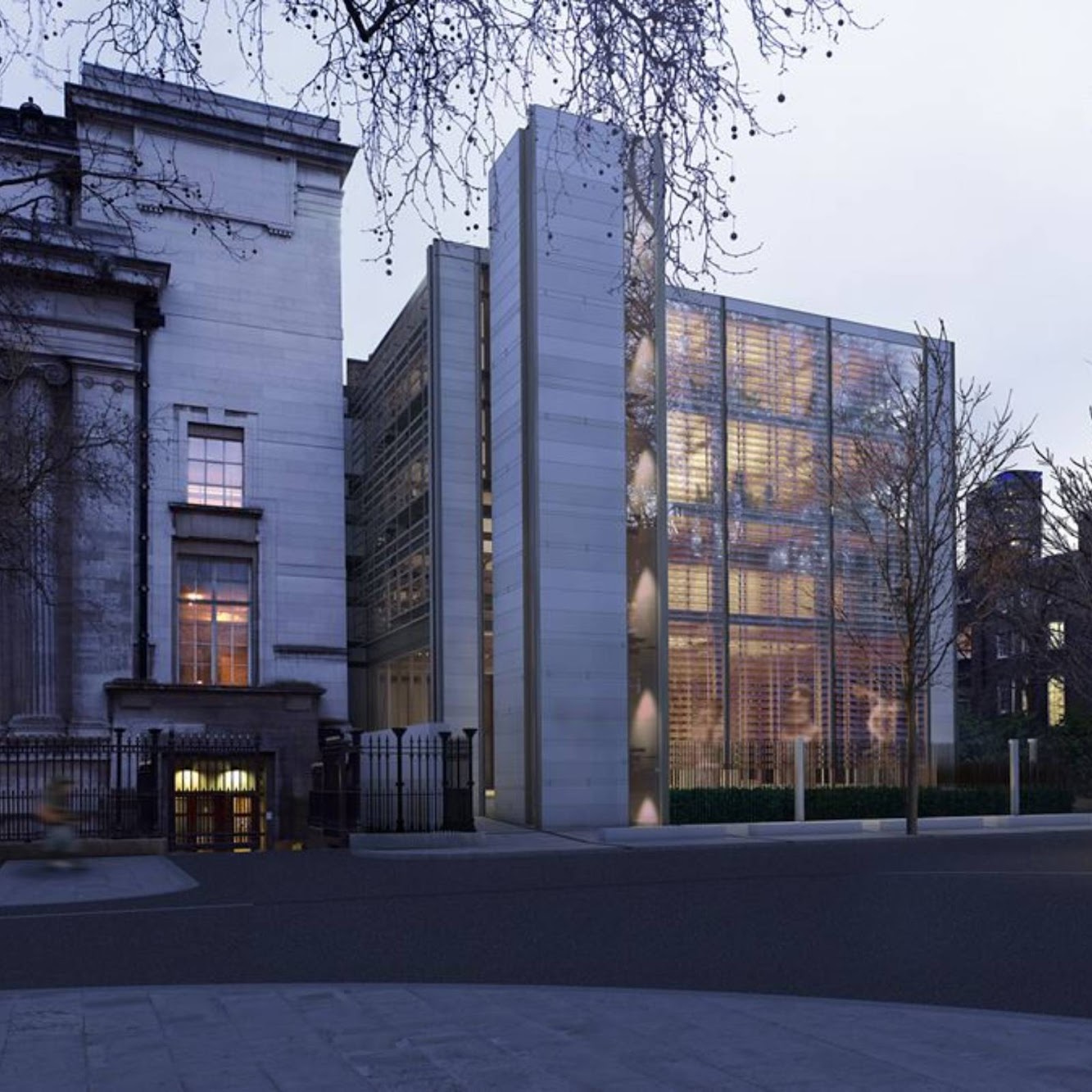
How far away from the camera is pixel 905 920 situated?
44.1 feet

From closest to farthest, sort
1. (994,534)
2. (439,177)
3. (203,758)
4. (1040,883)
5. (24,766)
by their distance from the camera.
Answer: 1. (439,177)
2. (1040,883)
3. (24,766)
4. (203,758)
5. (994,534)

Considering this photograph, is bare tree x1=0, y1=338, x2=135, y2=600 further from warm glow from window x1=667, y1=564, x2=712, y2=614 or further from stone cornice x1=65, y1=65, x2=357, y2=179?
warm glow from window x1=667, y1=564, x2=712, y2=614

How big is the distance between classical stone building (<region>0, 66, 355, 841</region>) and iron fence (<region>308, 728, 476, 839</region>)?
13.2 feet

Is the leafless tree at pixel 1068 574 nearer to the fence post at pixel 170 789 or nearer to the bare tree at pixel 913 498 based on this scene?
the bare tree at pixel 913 498

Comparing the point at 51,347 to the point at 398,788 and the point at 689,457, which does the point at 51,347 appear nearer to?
the point at 398,788

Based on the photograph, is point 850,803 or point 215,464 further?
point 850,803

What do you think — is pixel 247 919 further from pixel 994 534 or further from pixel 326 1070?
pixel 994 534

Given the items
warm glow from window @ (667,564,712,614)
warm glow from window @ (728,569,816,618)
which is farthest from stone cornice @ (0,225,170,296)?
warm glow from window @ (728,569,816,618)

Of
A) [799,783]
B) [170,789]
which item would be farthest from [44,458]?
[799,783]

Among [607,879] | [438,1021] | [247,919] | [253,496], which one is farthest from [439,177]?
[253,496]

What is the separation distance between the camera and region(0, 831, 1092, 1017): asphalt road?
9.97 m

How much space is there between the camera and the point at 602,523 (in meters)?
31.4

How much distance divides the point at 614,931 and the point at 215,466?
23.7 metres

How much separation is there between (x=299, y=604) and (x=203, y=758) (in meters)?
4.70
